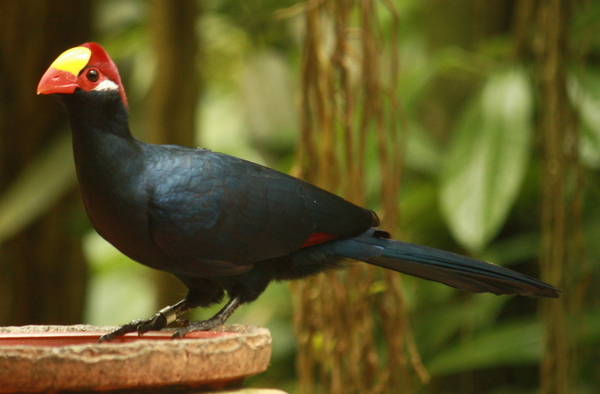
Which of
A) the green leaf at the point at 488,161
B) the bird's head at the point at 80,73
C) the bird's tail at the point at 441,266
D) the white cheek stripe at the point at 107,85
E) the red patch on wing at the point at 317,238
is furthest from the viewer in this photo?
the green leaf at the point at 488,161

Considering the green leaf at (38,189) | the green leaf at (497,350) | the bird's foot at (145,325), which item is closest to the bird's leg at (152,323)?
the bird's foot at (145,325)

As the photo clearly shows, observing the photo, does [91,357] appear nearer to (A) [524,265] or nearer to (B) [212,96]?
(A) [524,265]

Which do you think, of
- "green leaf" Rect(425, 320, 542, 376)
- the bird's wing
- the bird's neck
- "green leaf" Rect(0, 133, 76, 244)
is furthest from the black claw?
"green leaf" Rect(425, 320, 542, 376)

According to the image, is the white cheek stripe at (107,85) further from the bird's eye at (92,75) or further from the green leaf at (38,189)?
the green leaf at (38,189)

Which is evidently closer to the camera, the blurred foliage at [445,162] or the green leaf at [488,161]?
the green leaf at [488,161]

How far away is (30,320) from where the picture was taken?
2.94 meters

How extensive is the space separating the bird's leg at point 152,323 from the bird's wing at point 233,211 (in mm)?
179

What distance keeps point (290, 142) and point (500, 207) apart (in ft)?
3.57

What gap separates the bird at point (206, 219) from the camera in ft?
5.03

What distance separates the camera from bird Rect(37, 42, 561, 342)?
1.53 meters

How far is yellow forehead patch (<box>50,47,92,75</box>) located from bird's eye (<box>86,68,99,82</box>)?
3 centimetres

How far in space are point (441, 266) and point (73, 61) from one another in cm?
93

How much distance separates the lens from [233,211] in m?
1.66

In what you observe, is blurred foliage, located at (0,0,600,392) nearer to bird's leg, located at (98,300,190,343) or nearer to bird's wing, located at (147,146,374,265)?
bird's wing, located at (147,146,374,265)
